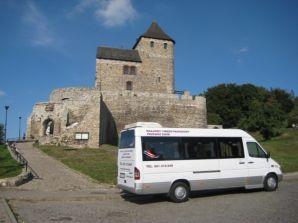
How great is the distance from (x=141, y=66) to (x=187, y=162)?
36.7 metres

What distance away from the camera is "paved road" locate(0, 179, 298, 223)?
818cm

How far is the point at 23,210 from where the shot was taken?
30.4ft

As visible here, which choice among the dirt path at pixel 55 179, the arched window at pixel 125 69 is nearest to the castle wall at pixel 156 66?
the arched window at pixel 125 69

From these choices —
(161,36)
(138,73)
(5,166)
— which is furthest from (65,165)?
(161,36)

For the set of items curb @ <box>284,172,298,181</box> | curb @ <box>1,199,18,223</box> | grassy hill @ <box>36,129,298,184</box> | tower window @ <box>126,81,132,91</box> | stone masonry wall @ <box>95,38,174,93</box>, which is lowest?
curb @ <box>1,199,18,223</box>

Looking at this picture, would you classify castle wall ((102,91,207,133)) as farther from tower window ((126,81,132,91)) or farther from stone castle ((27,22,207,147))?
tower window ((126,81,132,91))

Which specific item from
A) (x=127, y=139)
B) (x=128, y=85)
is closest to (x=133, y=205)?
(x=127, y=139)

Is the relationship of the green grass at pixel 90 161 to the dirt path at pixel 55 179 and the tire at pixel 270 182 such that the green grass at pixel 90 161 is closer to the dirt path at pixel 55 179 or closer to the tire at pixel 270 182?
the dirt path at pixel 55 179

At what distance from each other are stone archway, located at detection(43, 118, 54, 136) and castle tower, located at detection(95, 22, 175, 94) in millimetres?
9263

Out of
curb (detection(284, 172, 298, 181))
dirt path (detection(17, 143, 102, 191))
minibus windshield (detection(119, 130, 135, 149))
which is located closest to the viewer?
minibus windshield (detection(119, 130, 135, 149))

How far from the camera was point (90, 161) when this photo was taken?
21.1 m

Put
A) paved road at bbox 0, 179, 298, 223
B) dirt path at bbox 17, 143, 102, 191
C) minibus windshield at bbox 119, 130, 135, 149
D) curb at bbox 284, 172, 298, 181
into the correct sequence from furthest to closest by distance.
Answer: curb at bbox 284, 172, 298, 181
dirt path at bbox 17, 143, 102, 191
minibus windshield at bbox 119, 130, 135, 149
paved road at bbox 0, 179, 298, 223

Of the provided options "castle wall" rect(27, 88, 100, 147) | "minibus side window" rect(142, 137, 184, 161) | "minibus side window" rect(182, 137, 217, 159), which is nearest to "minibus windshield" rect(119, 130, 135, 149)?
"minibus side window" rect(142, 137, 184, 161)

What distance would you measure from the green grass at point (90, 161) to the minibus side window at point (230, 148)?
203 inches
